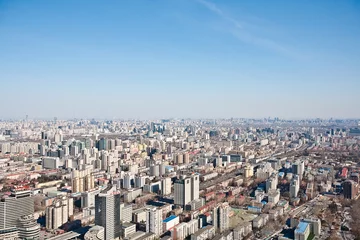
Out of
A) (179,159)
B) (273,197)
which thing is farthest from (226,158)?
(273,197)

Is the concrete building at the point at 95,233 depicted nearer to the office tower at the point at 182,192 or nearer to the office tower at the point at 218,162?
the office tower at the point at 182,192

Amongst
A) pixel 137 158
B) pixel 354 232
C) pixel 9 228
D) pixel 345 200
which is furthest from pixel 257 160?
pixel 9 228

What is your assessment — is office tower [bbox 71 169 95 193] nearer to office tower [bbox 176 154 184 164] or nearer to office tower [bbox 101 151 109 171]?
office tower [bbox 101 151 109 171]

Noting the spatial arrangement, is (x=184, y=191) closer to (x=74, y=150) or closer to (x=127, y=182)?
(x=127, y=182)

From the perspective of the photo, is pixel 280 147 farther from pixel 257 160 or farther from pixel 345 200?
pixel 345 200

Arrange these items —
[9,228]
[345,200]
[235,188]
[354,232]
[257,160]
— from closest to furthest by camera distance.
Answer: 1. [9,228]
2. [354,232]
3. [345,200]
4. [235,188]
5. [257,160]

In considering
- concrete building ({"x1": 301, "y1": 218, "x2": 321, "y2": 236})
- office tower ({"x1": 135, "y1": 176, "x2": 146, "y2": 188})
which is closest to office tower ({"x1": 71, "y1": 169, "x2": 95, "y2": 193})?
office tower ({"x1": 135, "y1": 176, "x2": 146, "y2": 188})
